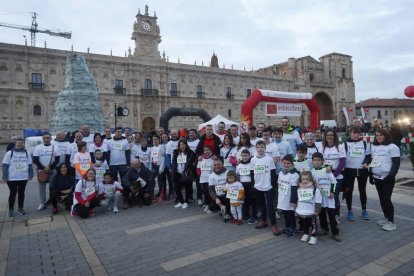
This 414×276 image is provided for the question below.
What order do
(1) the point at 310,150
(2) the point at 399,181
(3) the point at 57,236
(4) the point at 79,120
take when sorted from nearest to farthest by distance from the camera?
(3) the point at 57,236
(1) the point at 310,150
(2) the point at 399,181
(4) the point at 79,120

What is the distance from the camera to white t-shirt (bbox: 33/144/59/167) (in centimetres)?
738

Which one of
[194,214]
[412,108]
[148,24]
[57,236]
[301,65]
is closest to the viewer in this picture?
[57,236]

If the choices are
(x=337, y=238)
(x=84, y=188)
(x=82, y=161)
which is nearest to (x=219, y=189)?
(x=337, y=238)

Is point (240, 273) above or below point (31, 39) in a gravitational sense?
below

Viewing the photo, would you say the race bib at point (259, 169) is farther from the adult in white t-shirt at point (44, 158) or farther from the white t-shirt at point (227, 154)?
the adult in white t-shirt at point (44, 158)

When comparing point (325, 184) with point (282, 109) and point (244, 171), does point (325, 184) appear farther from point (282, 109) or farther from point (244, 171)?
point (282, 109)

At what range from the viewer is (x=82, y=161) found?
7.20 meters

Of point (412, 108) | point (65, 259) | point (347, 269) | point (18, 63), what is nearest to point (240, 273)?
point (347, 269)

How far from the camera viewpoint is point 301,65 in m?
57.5

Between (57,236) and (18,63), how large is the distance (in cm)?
3590

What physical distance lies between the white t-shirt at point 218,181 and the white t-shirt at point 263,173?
90 cm

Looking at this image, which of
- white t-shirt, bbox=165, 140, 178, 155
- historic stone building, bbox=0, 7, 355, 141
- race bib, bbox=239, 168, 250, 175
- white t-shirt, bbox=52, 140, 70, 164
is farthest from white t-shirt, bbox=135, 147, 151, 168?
historic stone building, bbox=0, 7, 355, 141

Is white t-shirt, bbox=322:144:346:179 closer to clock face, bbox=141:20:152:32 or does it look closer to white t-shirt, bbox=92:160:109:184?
white t-shirt, bbox=92:160:109:184

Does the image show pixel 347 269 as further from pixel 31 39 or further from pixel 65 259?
pixel 31 39
